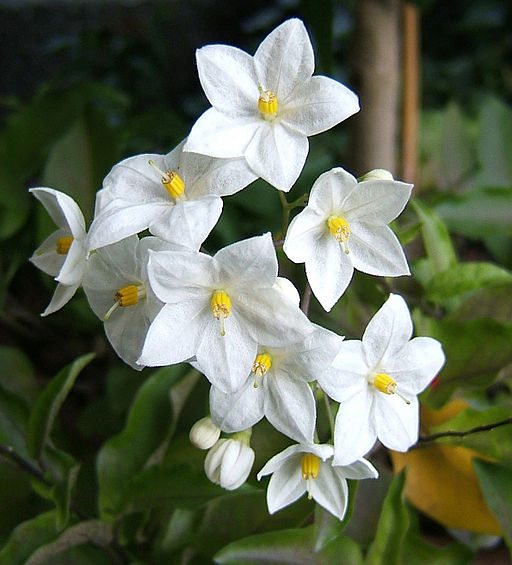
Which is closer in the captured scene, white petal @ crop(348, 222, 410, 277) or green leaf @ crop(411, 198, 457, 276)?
white petal @ crop(348, 222, 410, 277)

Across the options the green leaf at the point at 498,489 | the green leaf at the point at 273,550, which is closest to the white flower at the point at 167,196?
the green leaf at the point at 273,550

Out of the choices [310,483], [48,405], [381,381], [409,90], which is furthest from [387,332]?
[409,90]

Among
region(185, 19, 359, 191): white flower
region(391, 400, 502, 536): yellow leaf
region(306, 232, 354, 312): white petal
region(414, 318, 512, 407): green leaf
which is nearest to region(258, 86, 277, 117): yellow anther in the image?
region(185, 19, 359, 191): white flower

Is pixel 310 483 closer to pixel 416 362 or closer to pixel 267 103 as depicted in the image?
pixel 416 362

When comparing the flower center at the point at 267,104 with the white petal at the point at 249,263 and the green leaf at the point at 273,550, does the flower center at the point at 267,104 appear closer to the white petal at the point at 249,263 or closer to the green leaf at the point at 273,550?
the white petal at the point at 249,263

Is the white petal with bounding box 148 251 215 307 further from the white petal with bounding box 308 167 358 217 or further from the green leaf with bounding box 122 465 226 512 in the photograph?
the green leaf with bounding box 122 465 226 512
